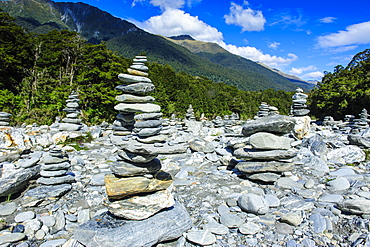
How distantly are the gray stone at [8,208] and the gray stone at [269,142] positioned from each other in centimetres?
609

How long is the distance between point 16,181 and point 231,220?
16.4 feet

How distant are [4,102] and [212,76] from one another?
98.8 m

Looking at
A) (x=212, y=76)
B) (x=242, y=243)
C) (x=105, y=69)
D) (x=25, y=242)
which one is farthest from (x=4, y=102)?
(x=212, y=76)

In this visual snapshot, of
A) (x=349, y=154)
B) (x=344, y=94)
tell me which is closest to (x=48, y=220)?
(x=349, y=154)

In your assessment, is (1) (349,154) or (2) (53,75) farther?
(2) (53,75)

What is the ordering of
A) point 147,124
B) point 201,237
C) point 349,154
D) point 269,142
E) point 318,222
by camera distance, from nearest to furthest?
1. point 201,237
2. point 318,222
3. point 147,124
4. point 269,142
5. point 349,154

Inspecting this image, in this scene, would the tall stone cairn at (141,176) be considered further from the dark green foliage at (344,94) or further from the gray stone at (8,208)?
the dark green foliage at (344,94)

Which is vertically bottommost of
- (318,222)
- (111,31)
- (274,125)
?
(318,222)

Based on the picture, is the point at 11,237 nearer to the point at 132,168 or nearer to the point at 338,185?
the point at 132,168

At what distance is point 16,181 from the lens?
491 centimetres

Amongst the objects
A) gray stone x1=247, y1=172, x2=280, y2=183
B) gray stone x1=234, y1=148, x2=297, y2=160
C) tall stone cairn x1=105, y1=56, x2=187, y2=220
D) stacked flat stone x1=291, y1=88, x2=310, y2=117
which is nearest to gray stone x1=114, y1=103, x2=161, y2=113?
tall stone cairn x1=105, y1=56, x2=187, y2=220

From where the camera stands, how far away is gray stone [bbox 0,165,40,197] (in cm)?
468

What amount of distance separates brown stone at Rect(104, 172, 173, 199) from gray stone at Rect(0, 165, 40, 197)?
2.50m

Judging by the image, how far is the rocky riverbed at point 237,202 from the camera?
11.7 feet
